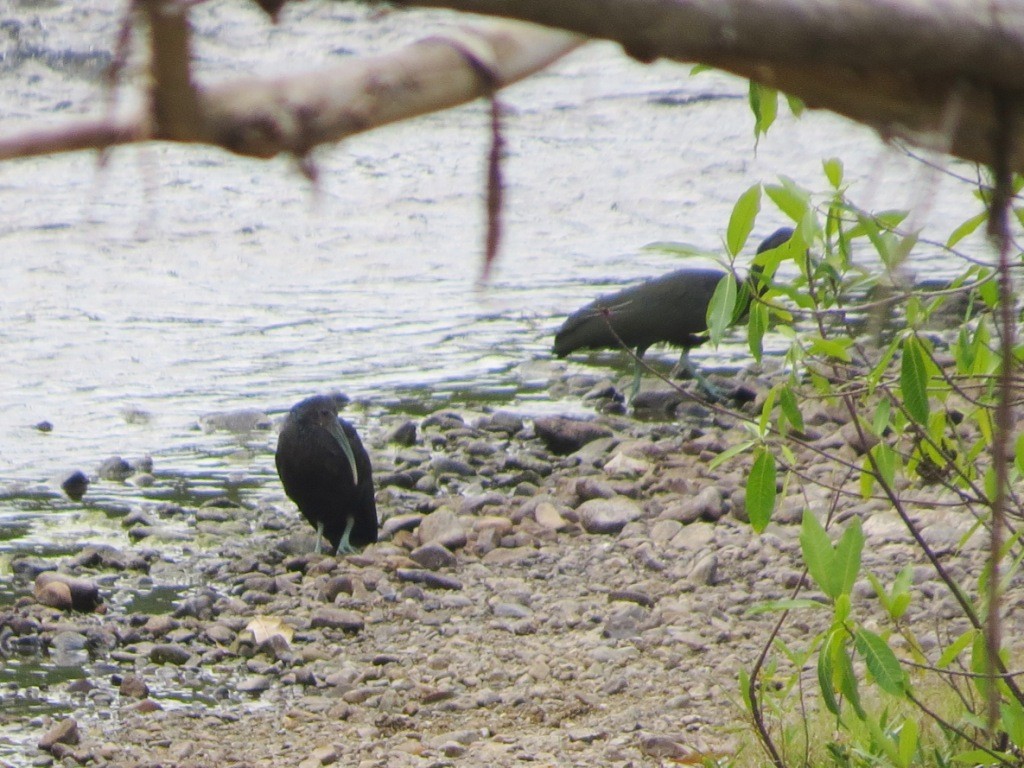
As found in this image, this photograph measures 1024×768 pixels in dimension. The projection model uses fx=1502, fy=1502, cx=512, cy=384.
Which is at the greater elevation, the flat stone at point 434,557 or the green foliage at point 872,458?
the green foliage at point 872,458

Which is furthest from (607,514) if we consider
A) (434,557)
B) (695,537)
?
(434,557)

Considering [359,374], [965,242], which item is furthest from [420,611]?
[965,242]

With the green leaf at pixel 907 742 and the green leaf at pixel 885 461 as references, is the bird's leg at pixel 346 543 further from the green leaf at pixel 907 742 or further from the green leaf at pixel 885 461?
the green leaf at pixel 907 742

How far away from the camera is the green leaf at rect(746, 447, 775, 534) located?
2.55 m

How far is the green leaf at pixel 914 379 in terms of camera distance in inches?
92.9

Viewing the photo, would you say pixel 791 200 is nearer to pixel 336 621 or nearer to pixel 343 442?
pixel 336 621

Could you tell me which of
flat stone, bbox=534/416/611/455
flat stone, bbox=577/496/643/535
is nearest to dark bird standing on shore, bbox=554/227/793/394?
flat stone, bbox=534/416/611/455

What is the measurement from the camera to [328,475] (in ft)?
18.0

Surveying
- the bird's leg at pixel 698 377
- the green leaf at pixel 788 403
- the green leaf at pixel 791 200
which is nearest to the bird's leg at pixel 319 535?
the bird's leg at pixel 698 377

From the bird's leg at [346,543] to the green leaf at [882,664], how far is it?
3.38 meters

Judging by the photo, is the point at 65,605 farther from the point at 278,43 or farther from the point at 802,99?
the point at 278,43

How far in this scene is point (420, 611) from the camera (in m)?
4.84

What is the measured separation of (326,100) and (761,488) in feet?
5.90

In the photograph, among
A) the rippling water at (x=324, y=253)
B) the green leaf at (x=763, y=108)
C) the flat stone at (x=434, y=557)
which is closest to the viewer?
the green leaf at (x=763, y=108)
